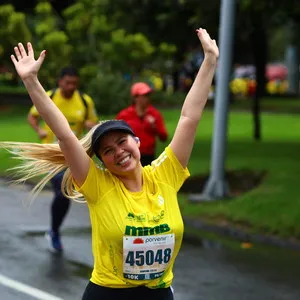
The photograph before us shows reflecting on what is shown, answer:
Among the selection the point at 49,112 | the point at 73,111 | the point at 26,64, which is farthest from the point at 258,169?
the point at 26,64

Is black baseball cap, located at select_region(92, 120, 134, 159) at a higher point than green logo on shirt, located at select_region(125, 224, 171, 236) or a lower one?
higher

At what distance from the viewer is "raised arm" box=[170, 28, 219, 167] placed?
466cm

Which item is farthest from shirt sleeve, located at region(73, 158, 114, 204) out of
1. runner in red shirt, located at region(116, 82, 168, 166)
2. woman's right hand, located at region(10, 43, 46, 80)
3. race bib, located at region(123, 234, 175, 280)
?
runner in red shirt, located at region(116, 82, 168, 166)

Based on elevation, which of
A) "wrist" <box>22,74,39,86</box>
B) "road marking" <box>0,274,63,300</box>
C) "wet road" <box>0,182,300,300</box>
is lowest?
"wet road" <box>0,182,300,300</box>

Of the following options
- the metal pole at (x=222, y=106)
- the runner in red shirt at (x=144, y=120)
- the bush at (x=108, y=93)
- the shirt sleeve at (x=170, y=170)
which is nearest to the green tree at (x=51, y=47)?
the bush at (x=108, y=93)

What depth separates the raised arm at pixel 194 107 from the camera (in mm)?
4660

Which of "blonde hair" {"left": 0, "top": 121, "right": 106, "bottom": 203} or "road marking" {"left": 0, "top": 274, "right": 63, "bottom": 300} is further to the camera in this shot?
"road marking" {"left": 0, "top": 274, "right": 63, "bottom": 300}

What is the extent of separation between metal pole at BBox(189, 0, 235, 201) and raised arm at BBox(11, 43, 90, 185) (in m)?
8.31

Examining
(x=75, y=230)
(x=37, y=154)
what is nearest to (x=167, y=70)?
(x=75, y=230)

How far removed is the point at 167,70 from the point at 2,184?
66.4 ft

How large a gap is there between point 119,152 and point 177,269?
4.72 meters

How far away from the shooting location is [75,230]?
11.0 m

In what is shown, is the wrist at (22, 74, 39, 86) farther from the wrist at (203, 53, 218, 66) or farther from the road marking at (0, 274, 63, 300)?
the road marking at (0, 274, 63, 300)

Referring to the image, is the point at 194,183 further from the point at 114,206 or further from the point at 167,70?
the point at 167,70
